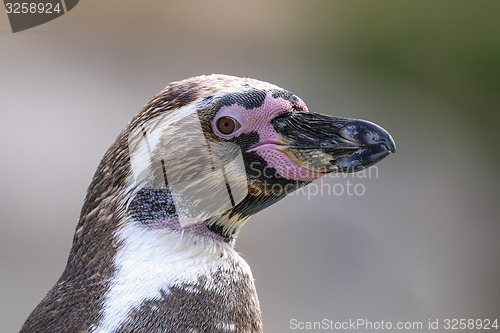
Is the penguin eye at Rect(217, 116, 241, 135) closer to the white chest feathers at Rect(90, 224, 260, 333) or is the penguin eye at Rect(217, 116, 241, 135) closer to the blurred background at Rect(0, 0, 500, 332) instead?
the white chest feathers at Rect(90, 224, 260, 333)

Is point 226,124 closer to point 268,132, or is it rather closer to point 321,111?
point 268,132

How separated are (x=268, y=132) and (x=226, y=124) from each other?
95mm

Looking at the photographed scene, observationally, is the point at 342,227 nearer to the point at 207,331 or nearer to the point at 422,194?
the point at 422,194

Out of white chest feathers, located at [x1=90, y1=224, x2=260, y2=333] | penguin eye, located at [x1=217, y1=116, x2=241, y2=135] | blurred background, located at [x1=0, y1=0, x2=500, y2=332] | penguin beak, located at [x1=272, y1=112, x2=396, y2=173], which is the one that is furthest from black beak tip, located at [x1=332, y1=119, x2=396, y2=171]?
blurred background, located at [x1=0, y1=0, x2=500, y2=332]

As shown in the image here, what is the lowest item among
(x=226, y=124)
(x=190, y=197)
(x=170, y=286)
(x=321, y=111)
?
(x=321, y=111)

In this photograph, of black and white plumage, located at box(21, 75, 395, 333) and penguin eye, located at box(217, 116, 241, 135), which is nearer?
black and white plumage, located at box(21, 75, 395, 333)

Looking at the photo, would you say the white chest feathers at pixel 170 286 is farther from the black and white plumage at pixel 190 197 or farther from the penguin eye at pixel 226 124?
the penguin eye at pixel 226 124

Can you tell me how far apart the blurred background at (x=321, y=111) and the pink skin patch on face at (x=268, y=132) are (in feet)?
6.16

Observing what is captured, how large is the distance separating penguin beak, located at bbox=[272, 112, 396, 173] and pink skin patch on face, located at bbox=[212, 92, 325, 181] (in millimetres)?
14

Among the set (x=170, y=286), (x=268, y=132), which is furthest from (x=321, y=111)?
(x=170, y=286)

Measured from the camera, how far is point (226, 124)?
1.38 metres

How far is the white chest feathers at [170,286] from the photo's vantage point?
1253 millimetres

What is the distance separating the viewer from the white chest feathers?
4.11 feet

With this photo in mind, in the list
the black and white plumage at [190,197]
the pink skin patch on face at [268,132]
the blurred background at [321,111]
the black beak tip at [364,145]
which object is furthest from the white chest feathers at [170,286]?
the blurred background at [321,111]
